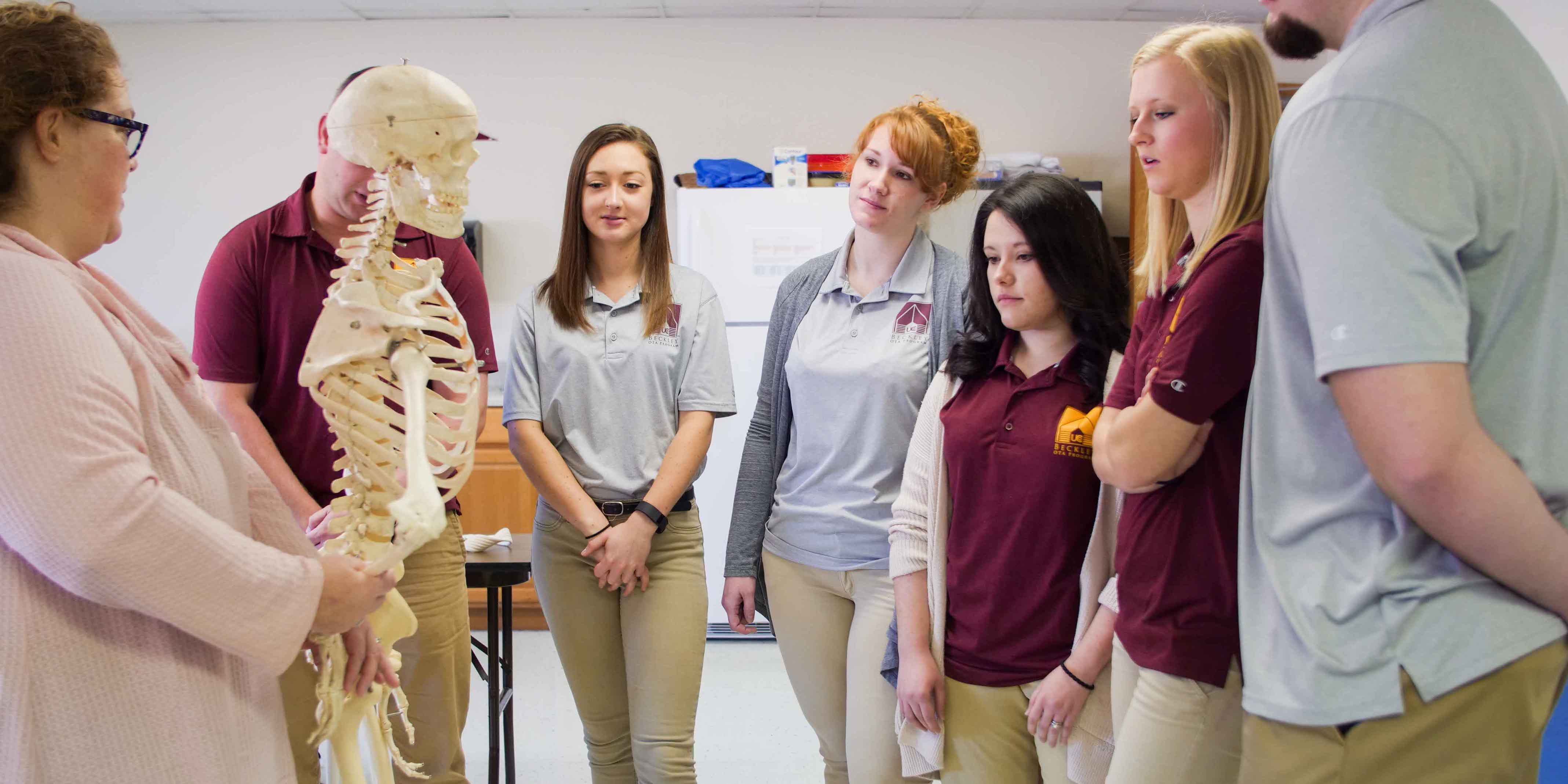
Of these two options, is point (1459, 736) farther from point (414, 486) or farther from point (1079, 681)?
point (414, 486)

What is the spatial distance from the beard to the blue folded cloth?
11.2 ft

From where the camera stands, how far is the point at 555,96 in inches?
190

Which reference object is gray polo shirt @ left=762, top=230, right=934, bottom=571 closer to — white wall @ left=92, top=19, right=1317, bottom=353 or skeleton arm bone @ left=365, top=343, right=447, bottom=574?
skeleton arm bone @ left=365, top=343, right=447, bottom=574

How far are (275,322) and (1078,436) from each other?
4.26 ft

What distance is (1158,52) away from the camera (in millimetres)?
1292

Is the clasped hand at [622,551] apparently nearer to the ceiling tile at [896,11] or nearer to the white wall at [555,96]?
the white wall at [555,96]

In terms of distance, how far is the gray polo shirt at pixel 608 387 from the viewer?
6.35 feet

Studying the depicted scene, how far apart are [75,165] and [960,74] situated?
14.3 feet

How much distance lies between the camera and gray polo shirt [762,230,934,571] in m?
1.83

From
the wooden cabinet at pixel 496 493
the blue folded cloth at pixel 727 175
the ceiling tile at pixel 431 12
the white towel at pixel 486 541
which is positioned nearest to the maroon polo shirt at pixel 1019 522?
the white towel at pixel 486 541

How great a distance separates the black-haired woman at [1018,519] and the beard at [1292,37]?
22.0 inches

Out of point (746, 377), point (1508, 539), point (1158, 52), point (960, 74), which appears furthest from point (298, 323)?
point (960, 74)

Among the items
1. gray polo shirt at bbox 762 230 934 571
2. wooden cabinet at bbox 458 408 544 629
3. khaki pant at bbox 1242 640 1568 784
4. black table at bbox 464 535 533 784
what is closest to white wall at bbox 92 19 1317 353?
wooden cabinet at bbox 458 408 544 629

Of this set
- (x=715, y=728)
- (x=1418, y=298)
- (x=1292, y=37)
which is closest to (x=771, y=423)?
(x=1292, y=37)
